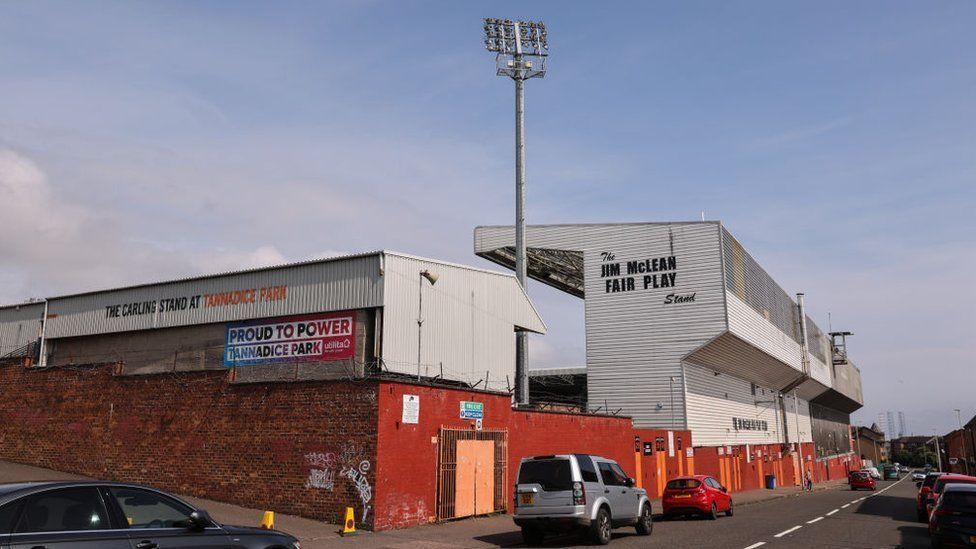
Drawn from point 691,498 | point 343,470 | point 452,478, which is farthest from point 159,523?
point 691,498

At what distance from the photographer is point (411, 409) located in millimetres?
17516

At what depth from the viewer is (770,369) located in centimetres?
4991

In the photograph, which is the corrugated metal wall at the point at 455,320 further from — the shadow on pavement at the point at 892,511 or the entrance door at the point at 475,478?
the shadow on pavement at the point at 892,511

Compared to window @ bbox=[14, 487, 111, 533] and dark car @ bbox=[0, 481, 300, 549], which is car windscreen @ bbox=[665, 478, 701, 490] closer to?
dark car @ bbox=[0, 481, 300, 549]

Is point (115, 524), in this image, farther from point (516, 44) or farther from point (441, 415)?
point (516, 44)

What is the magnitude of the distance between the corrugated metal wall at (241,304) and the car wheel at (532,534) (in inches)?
344

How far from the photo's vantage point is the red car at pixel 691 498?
71.7ft

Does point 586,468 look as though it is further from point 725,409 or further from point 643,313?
point 725,409

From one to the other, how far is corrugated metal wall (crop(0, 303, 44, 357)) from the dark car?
85.5 feet

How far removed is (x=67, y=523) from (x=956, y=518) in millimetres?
14108

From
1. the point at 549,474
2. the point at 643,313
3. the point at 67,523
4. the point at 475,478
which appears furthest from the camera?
the point at 643,313

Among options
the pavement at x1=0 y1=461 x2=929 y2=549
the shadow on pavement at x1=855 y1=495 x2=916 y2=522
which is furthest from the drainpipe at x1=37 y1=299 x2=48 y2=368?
the shadow on pavement at x1=855 y1=495 x2=916 y2=522

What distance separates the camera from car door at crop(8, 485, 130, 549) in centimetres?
605

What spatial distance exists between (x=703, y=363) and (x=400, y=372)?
22.7 meters
